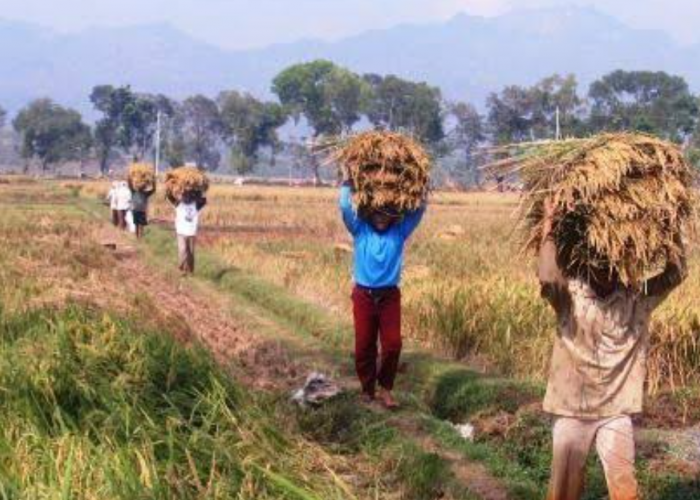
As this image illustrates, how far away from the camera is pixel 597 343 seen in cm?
443

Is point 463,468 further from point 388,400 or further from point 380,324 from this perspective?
point 380,324

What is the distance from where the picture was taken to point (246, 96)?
306 ft

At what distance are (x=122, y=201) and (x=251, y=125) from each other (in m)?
63.6

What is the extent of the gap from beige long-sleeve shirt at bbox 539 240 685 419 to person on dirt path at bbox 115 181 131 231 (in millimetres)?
19121

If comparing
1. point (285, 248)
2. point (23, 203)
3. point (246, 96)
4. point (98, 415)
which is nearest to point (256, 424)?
point (98, 415)

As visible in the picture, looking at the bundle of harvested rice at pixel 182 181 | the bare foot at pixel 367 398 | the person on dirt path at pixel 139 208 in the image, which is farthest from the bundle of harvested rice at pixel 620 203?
the person on dirt path at pixel 139 208

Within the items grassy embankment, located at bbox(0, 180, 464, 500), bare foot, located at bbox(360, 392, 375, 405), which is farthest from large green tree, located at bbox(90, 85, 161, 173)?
grassy embankment, located at bbox(0, 180, 464, 500)

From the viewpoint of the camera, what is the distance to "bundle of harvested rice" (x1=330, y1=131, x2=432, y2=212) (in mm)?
7391

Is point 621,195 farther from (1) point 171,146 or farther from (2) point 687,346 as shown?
(1) point 171,146

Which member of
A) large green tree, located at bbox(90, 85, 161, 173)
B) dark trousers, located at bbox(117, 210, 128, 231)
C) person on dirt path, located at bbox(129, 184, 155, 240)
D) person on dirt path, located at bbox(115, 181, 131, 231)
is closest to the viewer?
person on dirt path, located at bbox(129, 184, 155, 240)

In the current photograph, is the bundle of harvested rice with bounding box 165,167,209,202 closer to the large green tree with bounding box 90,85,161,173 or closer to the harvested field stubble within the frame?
the harvested field stubble

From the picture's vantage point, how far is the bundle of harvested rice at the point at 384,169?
739 cm

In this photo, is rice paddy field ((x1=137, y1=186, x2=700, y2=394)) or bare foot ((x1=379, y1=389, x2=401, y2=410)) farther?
rice paddy field ((x1=137, y1=186, x2=700, y2=394))

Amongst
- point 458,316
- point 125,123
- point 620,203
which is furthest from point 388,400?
point 125,123
